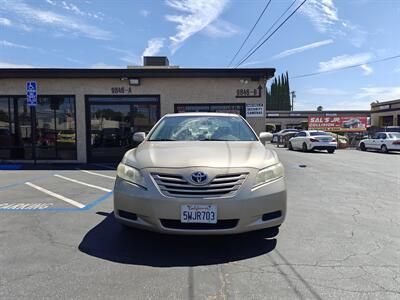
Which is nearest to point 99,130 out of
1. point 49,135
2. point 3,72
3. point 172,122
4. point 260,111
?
point 49,135

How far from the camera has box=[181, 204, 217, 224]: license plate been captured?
338 centimetres

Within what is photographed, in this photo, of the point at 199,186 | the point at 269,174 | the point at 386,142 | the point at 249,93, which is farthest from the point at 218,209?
the point at 386,142

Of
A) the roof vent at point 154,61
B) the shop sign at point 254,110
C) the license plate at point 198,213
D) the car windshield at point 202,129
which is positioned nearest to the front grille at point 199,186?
the license plate at point 198,213

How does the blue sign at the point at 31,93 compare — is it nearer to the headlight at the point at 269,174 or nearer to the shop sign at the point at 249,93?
the shop sign at the point at 249,93

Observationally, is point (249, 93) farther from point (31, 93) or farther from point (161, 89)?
point (31, 93)

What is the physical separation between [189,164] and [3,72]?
1221cm

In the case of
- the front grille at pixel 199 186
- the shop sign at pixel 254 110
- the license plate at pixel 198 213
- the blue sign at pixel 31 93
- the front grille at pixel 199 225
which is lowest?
the front grille at pixel 199 225

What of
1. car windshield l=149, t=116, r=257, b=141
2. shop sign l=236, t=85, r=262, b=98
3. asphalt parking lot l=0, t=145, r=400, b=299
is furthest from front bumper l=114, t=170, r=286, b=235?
shop sign l=236, t=85, r=262, b=98

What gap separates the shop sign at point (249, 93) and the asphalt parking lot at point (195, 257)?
7095mm

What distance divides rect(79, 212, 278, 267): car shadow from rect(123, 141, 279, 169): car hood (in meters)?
1.03

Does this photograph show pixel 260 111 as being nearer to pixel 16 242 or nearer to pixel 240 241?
pixel 240 241

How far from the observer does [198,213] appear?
11.1ft

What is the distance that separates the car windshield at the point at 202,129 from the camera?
4.93 m

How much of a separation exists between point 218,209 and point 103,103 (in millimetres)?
10761
